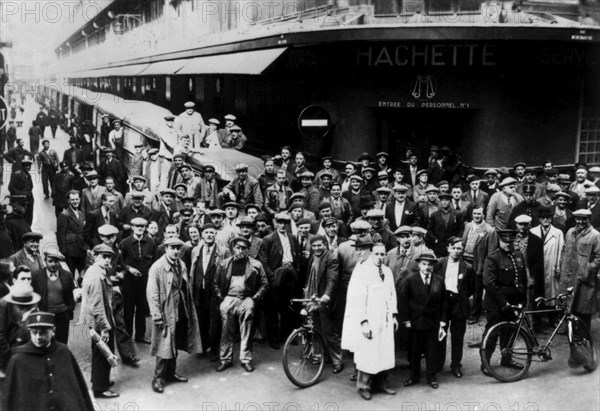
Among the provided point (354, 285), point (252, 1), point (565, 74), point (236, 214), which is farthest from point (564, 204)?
point (252, 1)

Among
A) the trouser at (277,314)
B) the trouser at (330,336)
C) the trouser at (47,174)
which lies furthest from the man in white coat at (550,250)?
the trouser at (47,174)

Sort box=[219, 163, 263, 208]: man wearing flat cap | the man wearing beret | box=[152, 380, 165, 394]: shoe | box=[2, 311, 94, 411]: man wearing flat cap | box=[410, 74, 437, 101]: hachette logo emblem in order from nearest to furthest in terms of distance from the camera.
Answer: box=[2, 311, 94, 411]: man wearing flat cap → box=[152, 380, 165, 394]: shoe → the man wearing beret → box=[219, 163, 263, 208]: man wearing flat cap → box=[410, 74, 437, 101]: hachette logo emblem

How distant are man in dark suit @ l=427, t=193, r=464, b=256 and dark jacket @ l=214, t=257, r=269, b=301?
122 inches

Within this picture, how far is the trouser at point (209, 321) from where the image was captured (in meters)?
8.15

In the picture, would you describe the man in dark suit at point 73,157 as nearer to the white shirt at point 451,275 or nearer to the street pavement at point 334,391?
the street pavement at point 334,391

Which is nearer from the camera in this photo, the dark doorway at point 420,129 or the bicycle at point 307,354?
the bicycle at point 307,354

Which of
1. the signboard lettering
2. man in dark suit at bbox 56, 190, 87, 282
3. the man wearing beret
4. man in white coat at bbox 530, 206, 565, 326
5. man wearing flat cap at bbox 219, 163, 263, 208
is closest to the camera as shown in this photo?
the man wearing beret

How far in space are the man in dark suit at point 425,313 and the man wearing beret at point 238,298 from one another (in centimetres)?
178

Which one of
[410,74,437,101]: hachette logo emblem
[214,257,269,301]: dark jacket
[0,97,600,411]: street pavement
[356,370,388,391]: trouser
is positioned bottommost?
[0,97,600,411]: street pavement

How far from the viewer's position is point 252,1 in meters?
17.7

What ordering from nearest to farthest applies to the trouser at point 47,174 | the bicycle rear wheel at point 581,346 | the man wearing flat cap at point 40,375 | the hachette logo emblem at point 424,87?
the man wearing flat cap at point 40,375, the bicycle rear wheel at point 581,346, the hachette logo emblem at point 424,87, the trouser at point 47,174

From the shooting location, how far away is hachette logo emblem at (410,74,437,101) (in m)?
14.0

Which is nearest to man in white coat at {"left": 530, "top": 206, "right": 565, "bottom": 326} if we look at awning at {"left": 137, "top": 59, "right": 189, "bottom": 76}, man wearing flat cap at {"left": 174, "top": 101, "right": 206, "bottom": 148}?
man wearing flat cap at {"left": 174, "top": 101, "right": 206, "bottom": 148}

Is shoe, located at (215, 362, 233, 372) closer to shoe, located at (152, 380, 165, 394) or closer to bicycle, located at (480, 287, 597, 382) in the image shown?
shoe, located at (152, 380, 165, 394)
